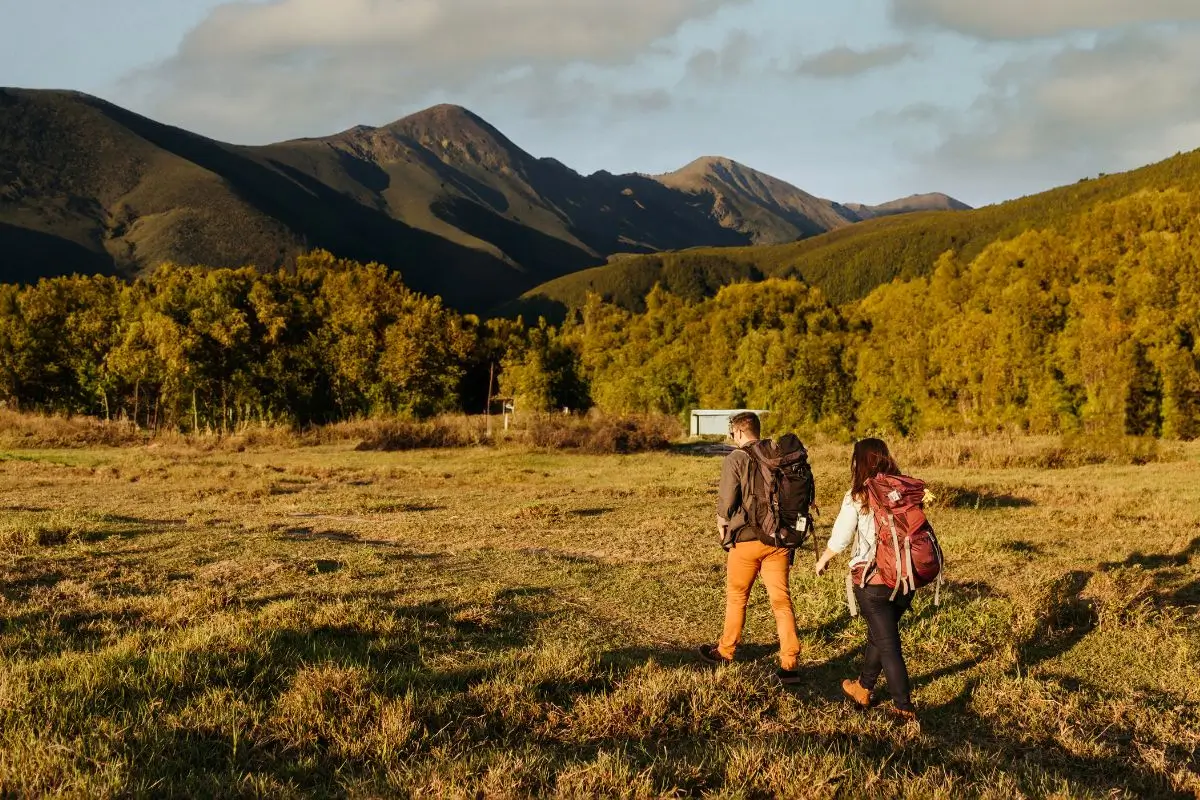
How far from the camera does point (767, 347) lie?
43312 mm

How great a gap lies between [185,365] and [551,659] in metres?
34.7

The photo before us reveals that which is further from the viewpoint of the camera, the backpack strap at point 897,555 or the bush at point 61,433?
the bush at point 61,433

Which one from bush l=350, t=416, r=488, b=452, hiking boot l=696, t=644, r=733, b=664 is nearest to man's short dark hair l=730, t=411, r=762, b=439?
A: hiking boot l=696, t=644, r=733, b=664

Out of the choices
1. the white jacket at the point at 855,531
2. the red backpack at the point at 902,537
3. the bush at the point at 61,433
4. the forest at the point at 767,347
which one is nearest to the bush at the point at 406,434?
the forest at the point at 767,347

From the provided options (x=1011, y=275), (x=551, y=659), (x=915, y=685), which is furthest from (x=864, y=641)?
(x=1011, y=275)

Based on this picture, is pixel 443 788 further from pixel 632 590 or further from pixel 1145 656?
pixel 1145 656

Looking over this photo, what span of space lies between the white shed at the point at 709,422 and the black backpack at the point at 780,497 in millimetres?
37758

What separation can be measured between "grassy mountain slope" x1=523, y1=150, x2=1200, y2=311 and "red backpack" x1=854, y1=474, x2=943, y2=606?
120769mm

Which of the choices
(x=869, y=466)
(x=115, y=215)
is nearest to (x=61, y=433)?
(x=869, y=466)

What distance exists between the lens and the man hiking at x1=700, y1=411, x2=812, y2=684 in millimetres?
5578

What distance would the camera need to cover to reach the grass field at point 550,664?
11.8 ft

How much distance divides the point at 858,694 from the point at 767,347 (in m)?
39.2

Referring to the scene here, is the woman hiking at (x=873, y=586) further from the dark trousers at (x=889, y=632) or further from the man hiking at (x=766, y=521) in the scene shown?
the man hiking at (x=766, y=521)

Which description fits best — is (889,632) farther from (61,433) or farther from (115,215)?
(115,215)
